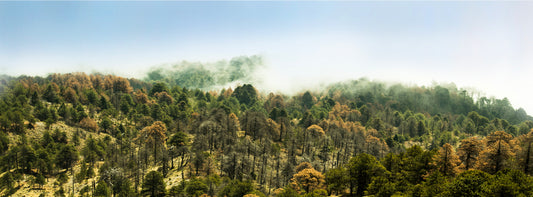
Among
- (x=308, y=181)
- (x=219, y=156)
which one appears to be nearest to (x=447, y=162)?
(x=308, y=181)

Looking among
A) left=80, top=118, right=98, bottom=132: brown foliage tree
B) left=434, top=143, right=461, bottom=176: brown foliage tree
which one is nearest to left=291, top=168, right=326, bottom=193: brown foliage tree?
left=434, top=143, right=461, bottom=176: brown foliage tree

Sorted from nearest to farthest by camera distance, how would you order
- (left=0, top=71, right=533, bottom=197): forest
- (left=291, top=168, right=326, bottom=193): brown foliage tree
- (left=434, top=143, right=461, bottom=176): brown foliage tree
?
(left=0, top=71, right=533, bottom=197): forest → (left=434, top=143, right=461, bottom=176): brown foliage tree → (left=291, top=168, right=326, bottom=193): brown foliage tree

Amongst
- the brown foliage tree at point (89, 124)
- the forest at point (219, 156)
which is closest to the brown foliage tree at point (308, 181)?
the forest at point (219, 156)

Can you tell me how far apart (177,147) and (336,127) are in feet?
271

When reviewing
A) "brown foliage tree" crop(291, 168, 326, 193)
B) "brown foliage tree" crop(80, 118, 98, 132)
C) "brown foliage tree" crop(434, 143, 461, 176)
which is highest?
"brown foliage tree" crop(434, 143, 461, 176)

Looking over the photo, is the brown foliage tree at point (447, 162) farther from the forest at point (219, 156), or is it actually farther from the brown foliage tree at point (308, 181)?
the brown foliage tree at point (308, 181)

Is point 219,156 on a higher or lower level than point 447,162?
lower

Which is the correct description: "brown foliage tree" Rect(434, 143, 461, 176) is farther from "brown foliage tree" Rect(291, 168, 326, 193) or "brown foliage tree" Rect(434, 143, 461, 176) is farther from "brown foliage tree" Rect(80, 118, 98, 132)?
"brown foliage tree" Rect(80, 118, 98, 132)

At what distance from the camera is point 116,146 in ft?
357

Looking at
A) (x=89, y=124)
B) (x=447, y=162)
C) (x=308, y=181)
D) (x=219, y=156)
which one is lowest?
(x=308, y=181)

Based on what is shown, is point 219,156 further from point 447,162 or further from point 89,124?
point 89,124

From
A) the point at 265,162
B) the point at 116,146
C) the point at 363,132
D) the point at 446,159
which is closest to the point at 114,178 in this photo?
the point at 116,146

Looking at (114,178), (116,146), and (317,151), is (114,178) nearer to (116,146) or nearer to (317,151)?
(116,146)

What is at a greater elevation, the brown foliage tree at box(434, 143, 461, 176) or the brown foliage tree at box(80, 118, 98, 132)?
the brown foliage tree at box(434, 143, 461, 176)
